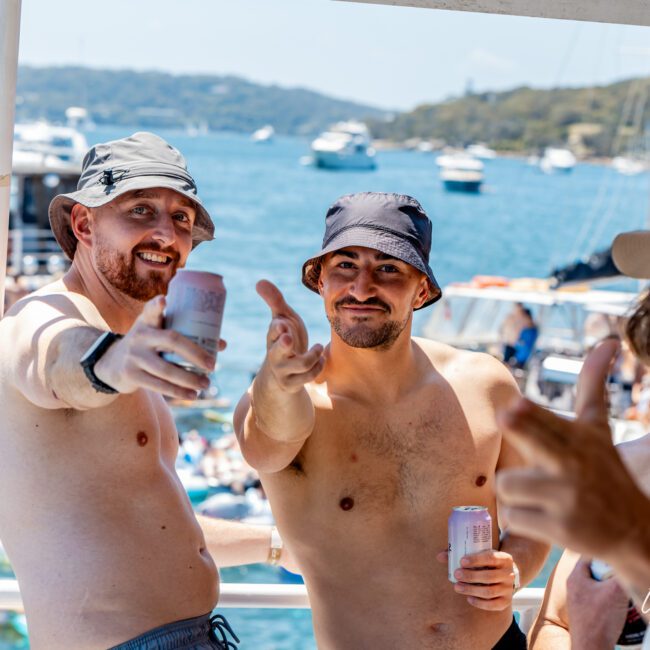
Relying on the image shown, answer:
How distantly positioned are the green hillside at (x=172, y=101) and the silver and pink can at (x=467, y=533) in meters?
89.8

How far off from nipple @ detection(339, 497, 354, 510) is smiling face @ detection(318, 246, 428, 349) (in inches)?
15.4

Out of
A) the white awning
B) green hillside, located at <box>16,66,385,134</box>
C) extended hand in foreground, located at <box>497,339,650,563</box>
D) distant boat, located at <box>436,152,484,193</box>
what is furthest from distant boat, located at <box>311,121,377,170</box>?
extended hand in foreground, located at <box>497,339,650,563</box>

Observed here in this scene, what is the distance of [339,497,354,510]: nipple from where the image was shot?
97.1 inches

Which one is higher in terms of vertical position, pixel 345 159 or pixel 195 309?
pixel 195 309

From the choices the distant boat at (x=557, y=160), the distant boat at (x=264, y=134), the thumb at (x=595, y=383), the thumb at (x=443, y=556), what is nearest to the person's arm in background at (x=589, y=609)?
the thumb at (x=443, y=556)

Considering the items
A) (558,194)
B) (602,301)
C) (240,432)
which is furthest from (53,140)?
(558,194)

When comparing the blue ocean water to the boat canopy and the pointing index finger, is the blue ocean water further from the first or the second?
the pointing index finger

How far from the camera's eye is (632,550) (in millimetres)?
1075

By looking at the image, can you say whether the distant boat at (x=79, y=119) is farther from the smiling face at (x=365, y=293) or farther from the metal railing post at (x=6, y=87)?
the smiling face at (x=365, y=293)

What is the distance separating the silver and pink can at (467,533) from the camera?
2191 millimetres

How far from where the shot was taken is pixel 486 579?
2301 mm

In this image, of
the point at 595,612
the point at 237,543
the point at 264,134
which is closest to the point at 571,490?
the point at 595,612

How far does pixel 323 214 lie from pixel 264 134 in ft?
118

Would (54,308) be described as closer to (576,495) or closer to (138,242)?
(138,242)
